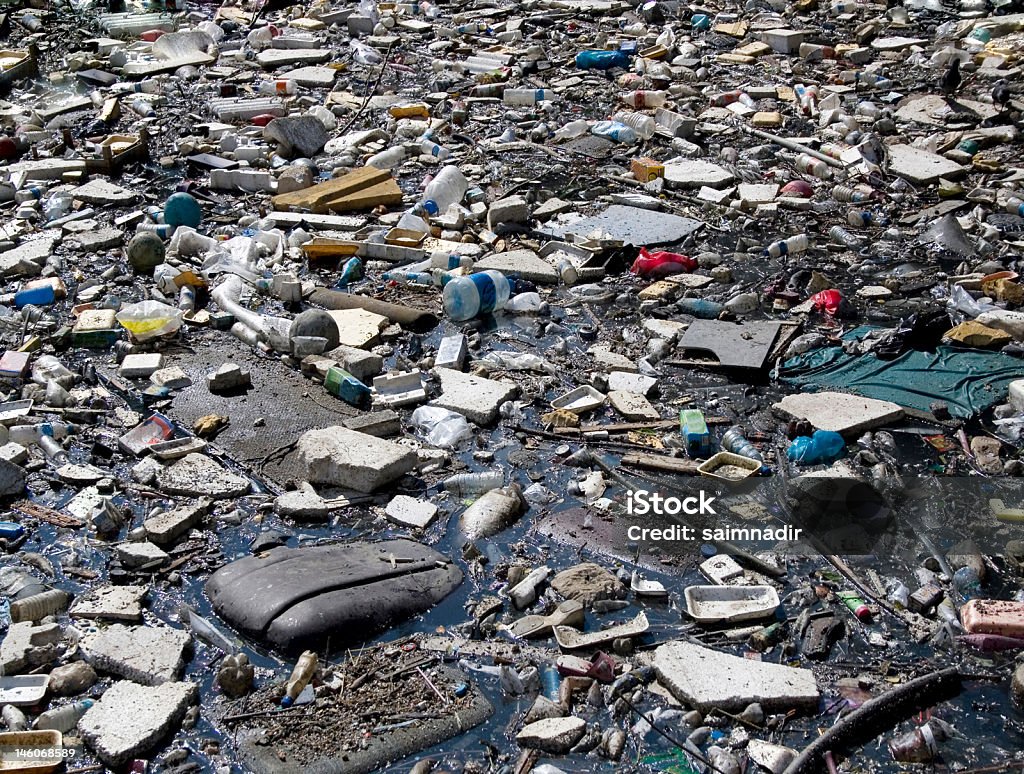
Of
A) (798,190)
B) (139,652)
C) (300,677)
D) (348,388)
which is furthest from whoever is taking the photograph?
(798,190)

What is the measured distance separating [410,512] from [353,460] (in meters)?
0.37

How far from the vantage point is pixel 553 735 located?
125 inches

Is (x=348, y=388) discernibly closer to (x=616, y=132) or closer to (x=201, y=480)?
(x=201, y=480)

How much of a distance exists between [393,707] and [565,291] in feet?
11.5

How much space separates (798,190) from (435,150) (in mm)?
2920

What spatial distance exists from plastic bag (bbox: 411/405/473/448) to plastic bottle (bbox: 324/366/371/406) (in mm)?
306

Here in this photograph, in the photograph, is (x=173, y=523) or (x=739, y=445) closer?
(x=173, y=523)

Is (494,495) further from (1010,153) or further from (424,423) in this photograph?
(1010,153)

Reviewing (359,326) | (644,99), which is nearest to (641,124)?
(644,99)

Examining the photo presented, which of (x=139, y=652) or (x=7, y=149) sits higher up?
(x=7, y=149)

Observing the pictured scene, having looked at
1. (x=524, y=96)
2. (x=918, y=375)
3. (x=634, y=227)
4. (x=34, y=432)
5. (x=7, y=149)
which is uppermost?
(x=7, y=149)

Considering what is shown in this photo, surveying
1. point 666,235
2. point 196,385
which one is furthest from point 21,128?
point 666,235

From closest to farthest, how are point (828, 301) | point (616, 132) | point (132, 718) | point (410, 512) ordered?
1. point (132, 718)
2. point (410, 512)
3. point (828, 301)
4. point (616, 132)

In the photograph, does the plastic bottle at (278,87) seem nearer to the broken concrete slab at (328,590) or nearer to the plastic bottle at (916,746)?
the broken concrete slab at (328,590)
